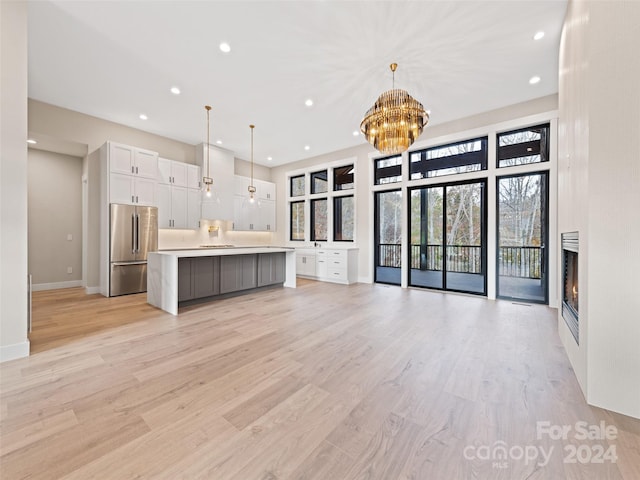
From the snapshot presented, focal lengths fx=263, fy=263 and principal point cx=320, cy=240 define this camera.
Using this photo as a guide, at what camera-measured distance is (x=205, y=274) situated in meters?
4.32

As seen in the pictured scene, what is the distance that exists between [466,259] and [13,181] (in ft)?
21.6

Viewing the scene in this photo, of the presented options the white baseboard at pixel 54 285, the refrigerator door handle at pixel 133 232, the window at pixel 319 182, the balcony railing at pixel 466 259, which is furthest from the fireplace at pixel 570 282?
the white baseboard at pixel 54 285

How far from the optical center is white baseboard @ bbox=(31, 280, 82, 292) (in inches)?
212

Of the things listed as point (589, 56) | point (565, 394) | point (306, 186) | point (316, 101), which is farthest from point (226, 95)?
point (565, 394)

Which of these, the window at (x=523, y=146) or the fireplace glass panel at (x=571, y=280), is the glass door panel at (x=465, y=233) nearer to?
the window at (x=523, y=146)

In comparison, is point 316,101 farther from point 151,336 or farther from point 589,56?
point 151,336

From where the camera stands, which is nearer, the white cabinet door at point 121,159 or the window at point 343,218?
the white cabinet door at point 121,159

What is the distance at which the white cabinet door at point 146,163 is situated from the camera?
524 centimetres

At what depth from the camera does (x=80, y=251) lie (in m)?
5.94

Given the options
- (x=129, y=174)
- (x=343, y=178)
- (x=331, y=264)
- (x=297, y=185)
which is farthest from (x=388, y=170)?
(x=129, y=174)

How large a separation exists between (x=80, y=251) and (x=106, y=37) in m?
4.89

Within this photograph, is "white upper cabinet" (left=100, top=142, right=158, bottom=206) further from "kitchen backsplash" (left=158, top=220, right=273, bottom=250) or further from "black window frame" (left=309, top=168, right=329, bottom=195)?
"black window frame" (left=309, top=168, right=329, bottom=195)

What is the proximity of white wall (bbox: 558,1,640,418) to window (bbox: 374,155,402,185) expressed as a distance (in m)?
4.02

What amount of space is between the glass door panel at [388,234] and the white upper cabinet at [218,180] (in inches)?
150
